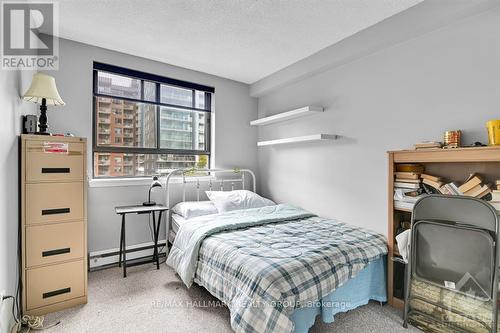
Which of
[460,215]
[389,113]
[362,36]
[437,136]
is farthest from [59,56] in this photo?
[460,215]

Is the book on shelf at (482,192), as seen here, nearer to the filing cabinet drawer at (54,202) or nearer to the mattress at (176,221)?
the mattress at (176,221)

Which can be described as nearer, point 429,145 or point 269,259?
point 269,259

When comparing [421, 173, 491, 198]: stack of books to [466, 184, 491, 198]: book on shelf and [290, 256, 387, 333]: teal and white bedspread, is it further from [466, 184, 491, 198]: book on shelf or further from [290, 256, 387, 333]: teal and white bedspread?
[290, 256, 387, 333]: teal and white bedspread

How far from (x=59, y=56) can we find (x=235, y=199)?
2587 millimetres

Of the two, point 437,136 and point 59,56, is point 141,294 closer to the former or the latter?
point 59,56

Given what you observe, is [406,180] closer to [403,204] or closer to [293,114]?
[403,204]

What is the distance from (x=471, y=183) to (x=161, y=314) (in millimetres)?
2610

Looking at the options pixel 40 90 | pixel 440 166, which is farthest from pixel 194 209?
pixel 440 166

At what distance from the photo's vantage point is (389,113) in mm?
2578

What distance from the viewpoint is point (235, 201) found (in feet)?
11.2

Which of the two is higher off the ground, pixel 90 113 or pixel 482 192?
pixel 90 113

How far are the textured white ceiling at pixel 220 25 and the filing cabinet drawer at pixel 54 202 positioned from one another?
5.19ft

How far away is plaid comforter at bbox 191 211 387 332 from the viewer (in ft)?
5.32

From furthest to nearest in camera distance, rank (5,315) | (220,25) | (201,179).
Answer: (201,179)
(220,25)
(5,315)
